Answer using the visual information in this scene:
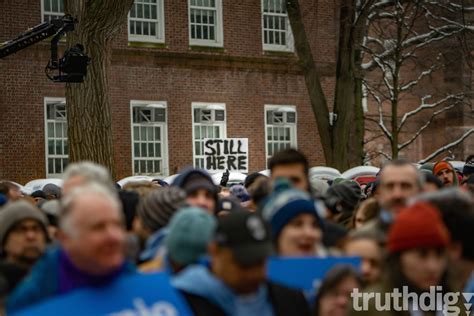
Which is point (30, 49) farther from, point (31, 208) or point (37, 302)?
point (37, 302)

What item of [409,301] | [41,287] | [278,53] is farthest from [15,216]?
[278,53]

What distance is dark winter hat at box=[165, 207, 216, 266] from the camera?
5.06 metres

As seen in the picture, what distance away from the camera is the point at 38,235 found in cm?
631

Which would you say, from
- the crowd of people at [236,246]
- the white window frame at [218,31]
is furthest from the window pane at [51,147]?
the crowd of people at [236,246]

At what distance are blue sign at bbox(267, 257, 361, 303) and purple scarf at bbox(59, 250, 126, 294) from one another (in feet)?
3.44

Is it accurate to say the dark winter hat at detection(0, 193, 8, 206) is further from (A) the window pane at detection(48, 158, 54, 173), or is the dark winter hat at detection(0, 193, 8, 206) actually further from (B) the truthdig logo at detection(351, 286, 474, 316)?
(A) the window pane at detection(48, 158, 54, 173)

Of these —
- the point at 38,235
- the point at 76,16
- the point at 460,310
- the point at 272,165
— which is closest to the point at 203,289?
the point at 460,310

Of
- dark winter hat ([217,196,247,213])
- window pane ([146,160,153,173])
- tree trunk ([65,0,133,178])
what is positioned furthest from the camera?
window pane ([146,160,153,173])

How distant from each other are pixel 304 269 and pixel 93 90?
1242 cm

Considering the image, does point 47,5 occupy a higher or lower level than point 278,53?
higher

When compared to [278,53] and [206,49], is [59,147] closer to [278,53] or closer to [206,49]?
[206,49]

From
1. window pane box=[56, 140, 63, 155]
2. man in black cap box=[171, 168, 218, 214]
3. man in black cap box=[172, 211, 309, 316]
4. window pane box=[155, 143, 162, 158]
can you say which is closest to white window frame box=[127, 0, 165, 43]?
window pane box=[155, 143, 162, 158]

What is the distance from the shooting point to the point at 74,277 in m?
4.33

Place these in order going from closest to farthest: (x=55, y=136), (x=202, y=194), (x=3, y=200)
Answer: (x=202, y=194) → (x=3, y=200) → (x=55, y=136)
